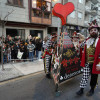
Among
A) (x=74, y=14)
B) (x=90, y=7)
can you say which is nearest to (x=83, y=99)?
(x=74, y=14)

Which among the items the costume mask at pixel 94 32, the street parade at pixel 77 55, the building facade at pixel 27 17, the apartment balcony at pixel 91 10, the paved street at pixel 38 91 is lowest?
the paved street at pixel 38 91

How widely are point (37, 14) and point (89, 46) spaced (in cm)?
1081

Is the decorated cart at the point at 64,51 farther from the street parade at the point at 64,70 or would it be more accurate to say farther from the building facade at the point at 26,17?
the building facade at the point at 26,17

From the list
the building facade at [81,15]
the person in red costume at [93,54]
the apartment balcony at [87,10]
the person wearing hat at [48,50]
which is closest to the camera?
the person in red costume at [93,54]

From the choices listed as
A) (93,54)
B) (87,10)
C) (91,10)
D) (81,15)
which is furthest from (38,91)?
(91,10)

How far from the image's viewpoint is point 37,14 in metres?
12.4

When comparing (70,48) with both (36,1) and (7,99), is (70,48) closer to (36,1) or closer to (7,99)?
(7,99)

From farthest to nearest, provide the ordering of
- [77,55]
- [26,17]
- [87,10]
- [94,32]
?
[87,10]
[26,17]
[77,55]
[94,32]

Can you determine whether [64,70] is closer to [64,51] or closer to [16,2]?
[64,51]

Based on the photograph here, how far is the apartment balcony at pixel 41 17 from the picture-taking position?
1203 centimetres

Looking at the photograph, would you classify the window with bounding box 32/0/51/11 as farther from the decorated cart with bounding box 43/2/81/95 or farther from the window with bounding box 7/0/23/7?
the decorated cart with bounding box 43/2/81/95

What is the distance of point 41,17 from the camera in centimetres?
1266

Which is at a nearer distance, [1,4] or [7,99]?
[7,99]

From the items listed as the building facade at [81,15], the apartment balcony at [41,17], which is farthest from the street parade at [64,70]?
the building facade at [81,15]
